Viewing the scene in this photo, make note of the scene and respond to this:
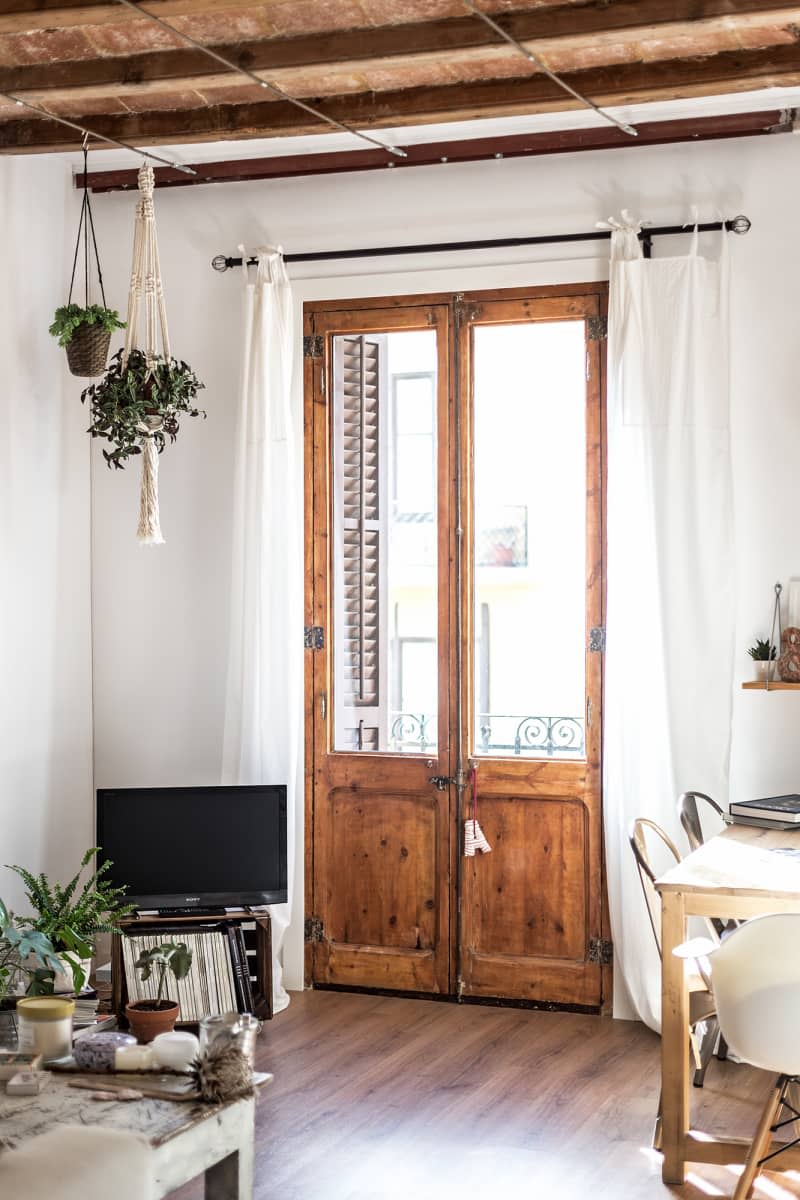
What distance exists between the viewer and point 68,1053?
322 centimetres

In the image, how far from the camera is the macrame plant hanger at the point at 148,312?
504 cm

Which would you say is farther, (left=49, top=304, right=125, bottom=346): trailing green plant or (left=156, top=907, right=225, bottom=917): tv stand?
(left=49, top=304, right=125, bottom=346): trailing green plant

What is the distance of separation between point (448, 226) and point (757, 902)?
291 cm

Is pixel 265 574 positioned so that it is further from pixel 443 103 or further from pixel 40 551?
pixel 443 103

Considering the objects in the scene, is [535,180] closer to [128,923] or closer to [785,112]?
[785,112]

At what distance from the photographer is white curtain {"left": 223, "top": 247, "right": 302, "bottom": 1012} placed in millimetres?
5328

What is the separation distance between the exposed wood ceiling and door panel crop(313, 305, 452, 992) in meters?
0.90

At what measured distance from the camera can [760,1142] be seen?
3.32 meters

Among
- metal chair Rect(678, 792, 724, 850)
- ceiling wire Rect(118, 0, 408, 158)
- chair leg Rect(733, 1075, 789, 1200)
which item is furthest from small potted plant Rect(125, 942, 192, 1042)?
ceiling wire Rect(118, 0, 408, 158)

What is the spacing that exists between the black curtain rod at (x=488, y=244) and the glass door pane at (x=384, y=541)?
320 mm

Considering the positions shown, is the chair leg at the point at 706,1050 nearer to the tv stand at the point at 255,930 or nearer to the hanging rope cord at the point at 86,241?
the tv stand at the point at 255,930

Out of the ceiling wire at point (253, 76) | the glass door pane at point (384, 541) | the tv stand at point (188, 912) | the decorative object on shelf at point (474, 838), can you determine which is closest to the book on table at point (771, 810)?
the decorative object on shelf at point (474, 838)

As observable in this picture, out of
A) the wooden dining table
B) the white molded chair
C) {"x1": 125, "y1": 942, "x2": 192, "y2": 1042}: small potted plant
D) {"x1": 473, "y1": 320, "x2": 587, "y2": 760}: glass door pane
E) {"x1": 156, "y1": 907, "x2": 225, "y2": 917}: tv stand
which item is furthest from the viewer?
{"x1": 473, "y1": 320, "x2": 587, "y2": 760}: glass door pane

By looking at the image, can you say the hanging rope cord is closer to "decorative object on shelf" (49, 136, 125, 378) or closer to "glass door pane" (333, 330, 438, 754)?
"decorative object on shelf" (49, 136, 125, 378)
